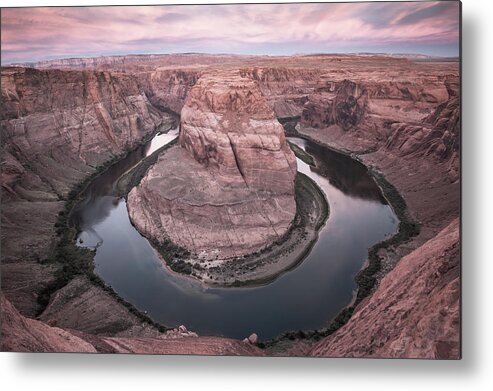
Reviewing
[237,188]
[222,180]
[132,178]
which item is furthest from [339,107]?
[132,178]

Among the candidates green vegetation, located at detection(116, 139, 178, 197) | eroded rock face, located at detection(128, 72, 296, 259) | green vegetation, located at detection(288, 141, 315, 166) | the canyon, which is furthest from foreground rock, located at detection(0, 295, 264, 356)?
green vegetation, located at detection(288, 141, 315, 166)

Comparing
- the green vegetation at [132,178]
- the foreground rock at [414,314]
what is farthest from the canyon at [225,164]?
the green vegetation at [132,178]

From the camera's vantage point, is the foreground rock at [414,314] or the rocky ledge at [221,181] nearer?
the foreground rock at [414,314]

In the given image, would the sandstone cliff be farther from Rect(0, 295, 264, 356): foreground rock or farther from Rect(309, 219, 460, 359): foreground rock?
Rect(309, 219, 460, 359): foreground rock

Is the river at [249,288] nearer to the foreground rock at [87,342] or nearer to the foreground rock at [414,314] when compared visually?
the foreground rock at [87,342]

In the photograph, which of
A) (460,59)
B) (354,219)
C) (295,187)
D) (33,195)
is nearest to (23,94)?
(33,195)

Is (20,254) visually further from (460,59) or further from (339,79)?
(460,59)

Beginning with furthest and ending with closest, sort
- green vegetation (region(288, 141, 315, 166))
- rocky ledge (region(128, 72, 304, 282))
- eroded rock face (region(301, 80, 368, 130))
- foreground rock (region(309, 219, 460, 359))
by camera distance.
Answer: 1. green vegetation (region(288, 141, 315, 166))
2. rocky ledge (region(128, 72, 304, 282))
3. eroded rock face (region(301, 80, 368, 130))
4. foreground rock (region(309, 219, 460, 359))
